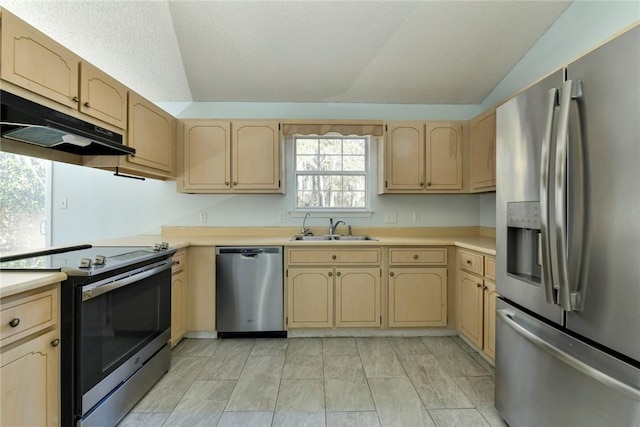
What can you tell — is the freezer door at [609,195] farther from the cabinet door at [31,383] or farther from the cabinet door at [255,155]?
the cabinet door at [255,155]

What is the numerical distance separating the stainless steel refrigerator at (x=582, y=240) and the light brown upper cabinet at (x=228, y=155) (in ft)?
7.08

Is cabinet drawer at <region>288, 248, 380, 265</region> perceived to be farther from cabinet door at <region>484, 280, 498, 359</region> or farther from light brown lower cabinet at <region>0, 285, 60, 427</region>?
light brown lower cabinet at <region>0, 285, 60, 427</region>

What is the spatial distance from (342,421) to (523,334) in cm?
104

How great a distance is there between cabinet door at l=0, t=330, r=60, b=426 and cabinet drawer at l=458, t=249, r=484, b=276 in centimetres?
264

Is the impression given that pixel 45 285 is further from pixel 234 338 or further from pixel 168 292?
pixel 234 338

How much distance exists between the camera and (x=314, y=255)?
9.14ft

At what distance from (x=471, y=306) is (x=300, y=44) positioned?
269 centimetres

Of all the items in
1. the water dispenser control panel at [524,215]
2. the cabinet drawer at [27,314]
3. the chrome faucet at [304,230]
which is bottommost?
the cabinet drawer at [27,314]

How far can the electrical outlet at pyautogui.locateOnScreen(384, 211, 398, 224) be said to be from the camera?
11.3ft

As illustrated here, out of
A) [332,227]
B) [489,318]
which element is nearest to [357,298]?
[332,227]

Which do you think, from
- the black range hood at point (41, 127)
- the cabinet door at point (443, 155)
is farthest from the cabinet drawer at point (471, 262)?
the black range hood at point (41, 127)

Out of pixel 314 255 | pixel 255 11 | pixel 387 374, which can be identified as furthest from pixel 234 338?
pixel 255 11

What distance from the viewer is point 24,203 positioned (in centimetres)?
291

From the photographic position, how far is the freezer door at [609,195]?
0.97m
